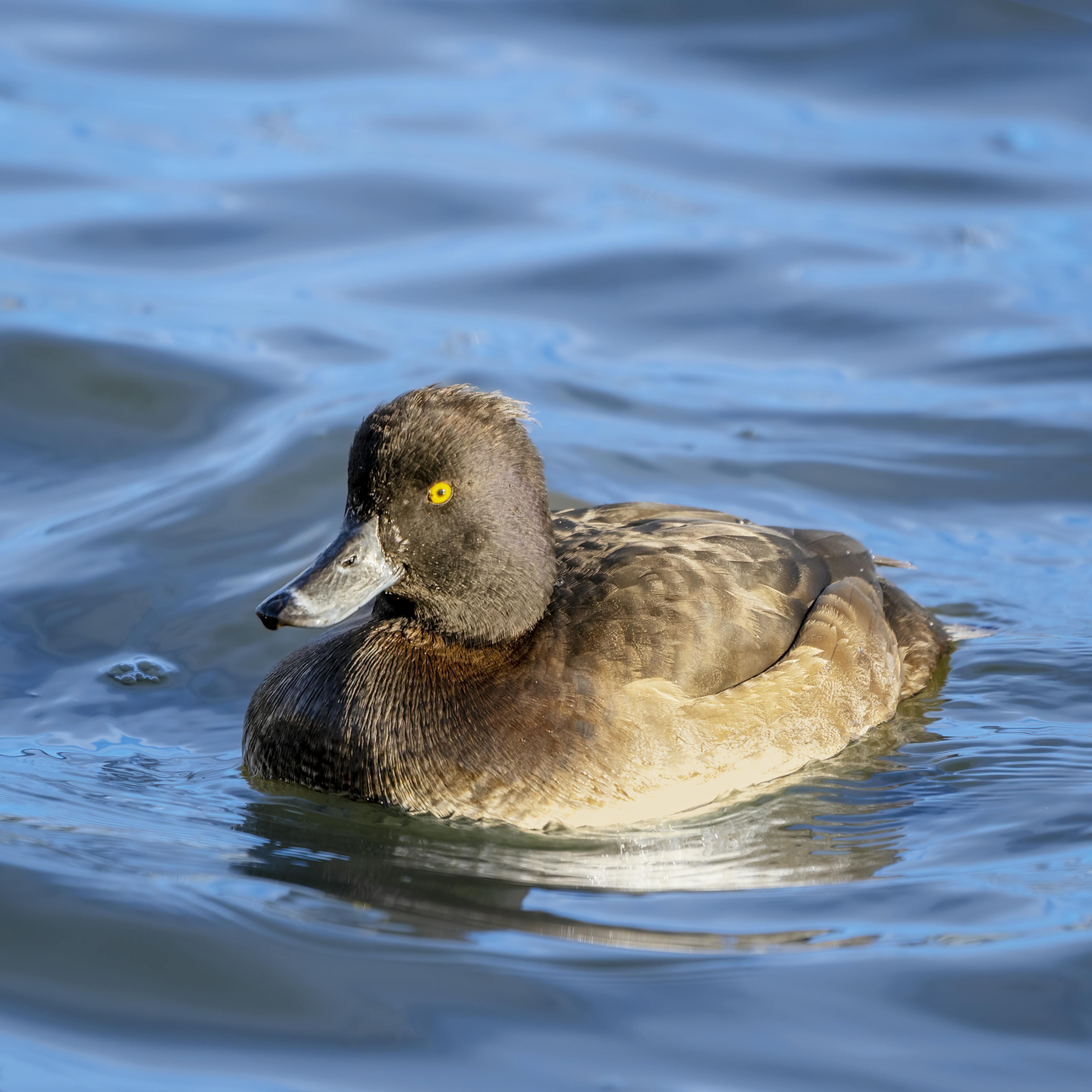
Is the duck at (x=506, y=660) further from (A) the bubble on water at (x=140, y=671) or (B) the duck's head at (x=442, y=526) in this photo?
(A) the bubble on water at (x=140, y=671)

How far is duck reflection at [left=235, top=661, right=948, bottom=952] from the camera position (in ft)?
16.9

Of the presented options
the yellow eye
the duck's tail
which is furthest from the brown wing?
the yellow eye

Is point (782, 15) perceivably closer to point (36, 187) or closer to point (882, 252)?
point (882, 252)

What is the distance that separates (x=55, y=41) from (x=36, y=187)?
2.91 meters

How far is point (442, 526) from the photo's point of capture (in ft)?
19.4

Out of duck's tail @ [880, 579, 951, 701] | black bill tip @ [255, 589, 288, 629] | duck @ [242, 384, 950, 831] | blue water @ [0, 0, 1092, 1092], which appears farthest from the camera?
duck's tail @ [880, 579, 951, 701]

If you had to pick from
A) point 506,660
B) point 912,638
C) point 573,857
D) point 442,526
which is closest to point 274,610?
point 442,526

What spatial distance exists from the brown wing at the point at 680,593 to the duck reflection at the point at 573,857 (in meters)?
0.58

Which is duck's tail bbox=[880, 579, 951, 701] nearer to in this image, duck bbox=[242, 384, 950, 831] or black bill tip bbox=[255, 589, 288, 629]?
duck bbox=[242, 384, 950, 831]

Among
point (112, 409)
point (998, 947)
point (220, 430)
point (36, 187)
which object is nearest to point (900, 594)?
point (998, 947)

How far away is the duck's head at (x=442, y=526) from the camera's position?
5809mm

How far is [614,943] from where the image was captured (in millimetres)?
4969

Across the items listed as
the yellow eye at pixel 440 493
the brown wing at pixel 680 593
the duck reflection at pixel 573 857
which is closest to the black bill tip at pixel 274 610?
the yellow eye at pixel 440 493

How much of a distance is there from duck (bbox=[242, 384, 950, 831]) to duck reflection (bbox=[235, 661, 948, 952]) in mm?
90
